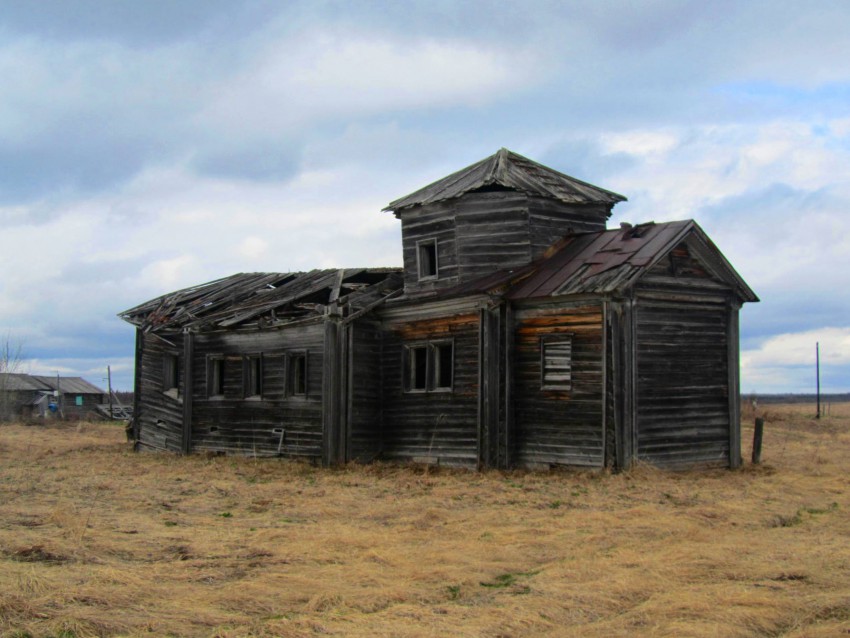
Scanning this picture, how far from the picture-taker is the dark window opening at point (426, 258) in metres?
24.0

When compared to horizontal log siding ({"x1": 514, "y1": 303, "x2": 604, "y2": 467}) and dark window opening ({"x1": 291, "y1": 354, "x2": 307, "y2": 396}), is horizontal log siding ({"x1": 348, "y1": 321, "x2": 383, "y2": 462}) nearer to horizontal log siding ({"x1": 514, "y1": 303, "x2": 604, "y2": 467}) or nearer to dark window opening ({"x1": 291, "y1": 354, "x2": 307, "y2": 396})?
dark window opening ({"x1": 291, "y1": 354, "x2": 307, "y2": 396})

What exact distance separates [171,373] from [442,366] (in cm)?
1027

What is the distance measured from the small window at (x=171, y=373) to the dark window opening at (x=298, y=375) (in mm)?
6084

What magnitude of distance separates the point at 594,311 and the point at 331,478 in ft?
21.5

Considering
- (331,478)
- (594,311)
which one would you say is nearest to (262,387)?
(331,478)

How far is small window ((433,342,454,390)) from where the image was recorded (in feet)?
73.3

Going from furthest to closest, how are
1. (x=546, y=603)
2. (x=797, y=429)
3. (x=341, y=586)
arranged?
1. (x=797, y=429)
2. (x=341, y=586)
3. (x=546, y=603)

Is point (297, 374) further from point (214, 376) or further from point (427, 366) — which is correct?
point (427, 366)

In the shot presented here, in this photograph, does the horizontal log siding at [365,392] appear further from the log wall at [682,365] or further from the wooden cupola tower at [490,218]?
the log wall at [682,365]

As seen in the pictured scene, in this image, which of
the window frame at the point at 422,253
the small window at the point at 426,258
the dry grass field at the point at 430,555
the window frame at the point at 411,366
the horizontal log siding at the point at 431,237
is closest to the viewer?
the dry grass field at the point at 430,555

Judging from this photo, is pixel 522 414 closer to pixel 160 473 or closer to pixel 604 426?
pixel 604 426

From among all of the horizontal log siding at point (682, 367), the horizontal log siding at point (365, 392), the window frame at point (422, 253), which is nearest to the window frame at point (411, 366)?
the horizontal log siding at point (365, 392)

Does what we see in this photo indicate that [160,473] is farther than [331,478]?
Yes

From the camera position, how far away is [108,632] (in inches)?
303
